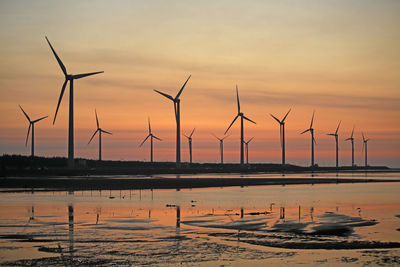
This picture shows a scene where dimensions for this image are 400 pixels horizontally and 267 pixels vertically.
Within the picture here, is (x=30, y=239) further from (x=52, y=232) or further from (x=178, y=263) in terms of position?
(x=178, y=263)

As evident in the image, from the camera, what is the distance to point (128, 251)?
2186 centimetres

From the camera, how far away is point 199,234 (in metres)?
26.4

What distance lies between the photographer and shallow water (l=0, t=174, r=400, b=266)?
67.4ft

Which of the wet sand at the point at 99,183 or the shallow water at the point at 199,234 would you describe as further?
the wet sand at the point at 99,183

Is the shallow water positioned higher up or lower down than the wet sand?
lower down

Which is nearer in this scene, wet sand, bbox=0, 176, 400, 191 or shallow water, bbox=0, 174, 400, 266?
shallow water, bbox=0, 174, 400, 266

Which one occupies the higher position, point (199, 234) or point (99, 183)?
point (99, 183)

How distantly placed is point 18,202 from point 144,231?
20188mm

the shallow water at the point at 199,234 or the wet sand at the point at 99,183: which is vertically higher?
the wet sand at the point at 99,183

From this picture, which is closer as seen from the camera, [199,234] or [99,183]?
[199,234]

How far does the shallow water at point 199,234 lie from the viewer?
2054 cm

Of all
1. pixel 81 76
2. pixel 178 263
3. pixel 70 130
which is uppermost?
pixel 81 76

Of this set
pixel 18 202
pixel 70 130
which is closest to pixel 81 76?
pixel 70 130

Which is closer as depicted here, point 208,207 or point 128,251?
point 128,251
